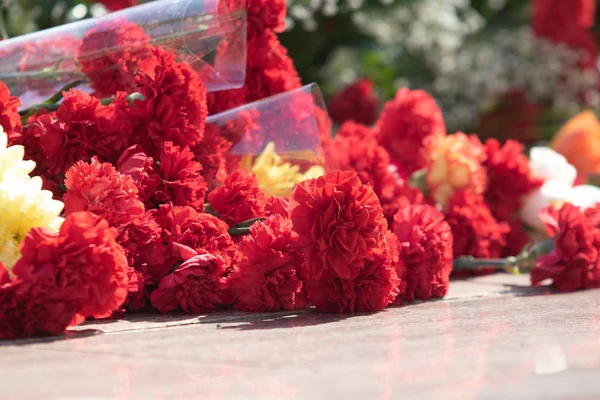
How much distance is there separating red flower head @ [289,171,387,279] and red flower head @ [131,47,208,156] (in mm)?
265

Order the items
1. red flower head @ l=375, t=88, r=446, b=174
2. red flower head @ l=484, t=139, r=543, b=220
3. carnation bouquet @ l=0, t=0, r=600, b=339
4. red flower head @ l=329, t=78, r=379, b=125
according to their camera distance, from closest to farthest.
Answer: carnation bouquet @ l=0, t=0, r=600, b=339, red flower head @ l=484, t=139, r=543, b=220, red flower head @ l=375, t=88, r=446, b=174, red flower head @ l=329, t=78, r=379, b=125

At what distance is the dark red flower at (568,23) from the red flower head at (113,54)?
3553mm

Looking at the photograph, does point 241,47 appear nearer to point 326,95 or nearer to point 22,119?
point 22,119

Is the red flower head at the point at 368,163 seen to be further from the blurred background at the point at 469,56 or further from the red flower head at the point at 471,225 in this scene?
the blurred background at the point at 469,56

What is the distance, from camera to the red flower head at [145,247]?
1466 mm

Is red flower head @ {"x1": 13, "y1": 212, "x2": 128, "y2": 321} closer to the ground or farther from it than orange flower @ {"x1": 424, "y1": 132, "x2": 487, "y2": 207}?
closer to the ground

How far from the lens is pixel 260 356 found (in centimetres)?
114

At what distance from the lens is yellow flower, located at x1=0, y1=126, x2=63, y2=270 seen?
134 centimetres

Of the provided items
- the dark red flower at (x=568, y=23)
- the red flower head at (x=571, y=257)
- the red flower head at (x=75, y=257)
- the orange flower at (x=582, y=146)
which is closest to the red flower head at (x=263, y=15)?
the red flower head at (x=571, y=257)

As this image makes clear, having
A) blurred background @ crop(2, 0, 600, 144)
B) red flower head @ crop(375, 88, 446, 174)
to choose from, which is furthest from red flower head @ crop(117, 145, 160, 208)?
blurred background @ crop(2, 0, 600, 144)

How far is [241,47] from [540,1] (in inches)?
137

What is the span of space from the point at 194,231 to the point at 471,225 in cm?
86

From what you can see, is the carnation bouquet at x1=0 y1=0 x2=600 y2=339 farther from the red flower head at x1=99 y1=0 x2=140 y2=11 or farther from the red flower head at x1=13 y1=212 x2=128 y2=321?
the red flower head at x1=99 y1=0 x2=140 y2=11

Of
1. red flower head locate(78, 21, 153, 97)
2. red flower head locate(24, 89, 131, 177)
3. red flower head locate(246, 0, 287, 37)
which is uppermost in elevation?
red flower head locate(246, 0, 287, 37)
